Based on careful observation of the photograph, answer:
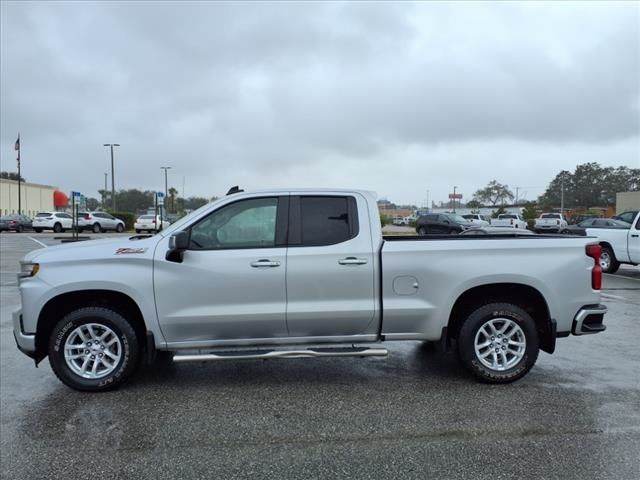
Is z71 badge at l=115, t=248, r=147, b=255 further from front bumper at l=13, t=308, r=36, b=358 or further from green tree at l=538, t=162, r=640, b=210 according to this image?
green tree at l=538, t=162, r=640, b=210

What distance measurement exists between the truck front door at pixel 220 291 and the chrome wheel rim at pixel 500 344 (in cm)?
189

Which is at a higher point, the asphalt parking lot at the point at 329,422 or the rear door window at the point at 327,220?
the rear door window at the point at 327,220

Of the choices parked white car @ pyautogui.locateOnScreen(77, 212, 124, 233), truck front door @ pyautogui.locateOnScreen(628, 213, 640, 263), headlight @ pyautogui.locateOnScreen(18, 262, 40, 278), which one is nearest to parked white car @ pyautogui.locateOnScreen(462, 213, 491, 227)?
truck front door @ pyautogui.locateOnScreen(628, 213, 640, 263)

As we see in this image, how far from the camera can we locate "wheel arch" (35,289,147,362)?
15.4 feet

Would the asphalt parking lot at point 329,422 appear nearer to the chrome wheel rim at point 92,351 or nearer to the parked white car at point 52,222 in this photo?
the chrome wheel rim at point 92,351

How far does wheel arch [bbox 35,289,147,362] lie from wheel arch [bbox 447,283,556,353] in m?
2.96

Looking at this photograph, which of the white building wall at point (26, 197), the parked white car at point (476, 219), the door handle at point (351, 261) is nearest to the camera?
the door handle at point (351, 261)

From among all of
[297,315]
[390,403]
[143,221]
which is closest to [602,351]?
[390,403]

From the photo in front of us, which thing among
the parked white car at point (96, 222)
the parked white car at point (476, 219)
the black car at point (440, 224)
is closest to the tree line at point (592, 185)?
the parked white car at point (476, 219)

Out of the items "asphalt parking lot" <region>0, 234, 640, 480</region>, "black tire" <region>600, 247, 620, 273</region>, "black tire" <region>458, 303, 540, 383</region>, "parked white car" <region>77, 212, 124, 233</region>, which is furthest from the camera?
"parked white car" <region>77, 212, 124, 233</region>

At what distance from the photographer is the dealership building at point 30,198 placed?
2680 inches

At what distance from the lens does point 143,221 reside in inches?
1480

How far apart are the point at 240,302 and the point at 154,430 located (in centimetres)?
127

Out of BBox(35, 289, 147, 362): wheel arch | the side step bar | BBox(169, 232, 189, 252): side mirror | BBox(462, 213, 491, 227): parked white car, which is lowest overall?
the side step bar
